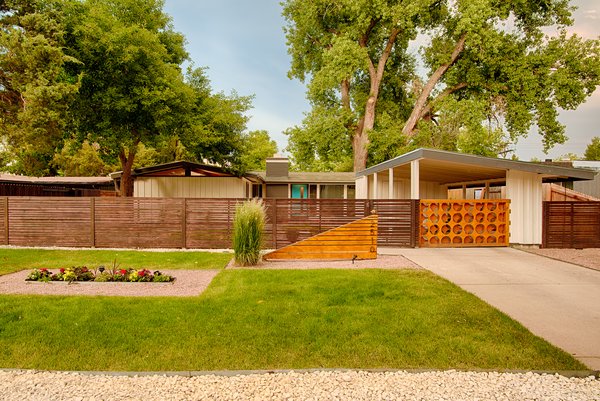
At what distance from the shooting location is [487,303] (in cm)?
493

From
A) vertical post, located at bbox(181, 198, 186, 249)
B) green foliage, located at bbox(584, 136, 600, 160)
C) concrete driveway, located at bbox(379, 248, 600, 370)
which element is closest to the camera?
concrete driveway, located at bbox(379, 248, 600, 370)

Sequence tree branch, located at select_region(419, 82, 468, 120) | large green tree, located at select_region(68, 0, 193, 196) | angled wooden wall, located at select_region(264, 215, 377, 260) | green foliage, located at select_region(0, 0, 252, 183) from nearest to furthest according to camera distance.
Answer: angled wooden wall, located at select_region(264, 215, 377, 260) < green foliage, located at select_region(0, 0, 252, 183) < large green tree, located at select_region(68, 0, 193, 196) < tree branch, located at select_region(419, 82, 468, 120)

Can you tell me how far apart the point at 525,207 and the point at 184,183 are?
46.0 ft

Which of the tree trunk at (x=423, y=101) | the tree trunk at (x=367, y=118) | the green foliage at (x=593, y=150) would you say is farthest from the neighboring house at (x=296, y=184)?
the green foliage at (x=593, y=150)

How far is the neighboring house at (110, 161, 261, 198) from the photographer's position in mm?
17469

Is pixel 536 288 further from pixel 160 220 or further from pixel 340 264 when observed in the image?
pixel 160 220

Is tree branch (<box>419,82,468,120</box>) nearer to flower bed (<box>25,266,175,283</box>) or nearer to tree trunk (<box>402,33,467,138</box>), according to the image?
tree trunk (<box>402,33,467,138</box>)

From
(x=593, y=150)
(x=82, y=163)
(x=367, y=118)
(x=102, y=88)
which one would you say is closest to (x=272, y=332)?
(x=102, y=88)

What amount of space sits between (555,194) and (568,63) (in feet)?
26.7

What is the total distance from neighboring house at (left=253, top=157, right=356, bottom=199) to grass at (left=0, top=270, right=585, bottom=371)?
18.1 metres

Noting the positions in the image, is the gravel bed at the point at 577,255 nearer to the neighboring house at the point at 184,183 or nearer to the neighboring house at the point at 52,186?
the neighboring house at the point at 184,183

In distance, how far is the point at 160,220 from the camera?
34.2 feet

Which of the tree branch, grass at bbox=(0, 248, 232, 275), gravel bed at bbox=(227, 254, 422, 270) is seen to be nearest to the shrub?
gravel bed at bbox=(227, 254, 422, 270)

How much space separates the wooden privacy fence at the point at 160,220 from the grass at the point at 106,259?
82cm
